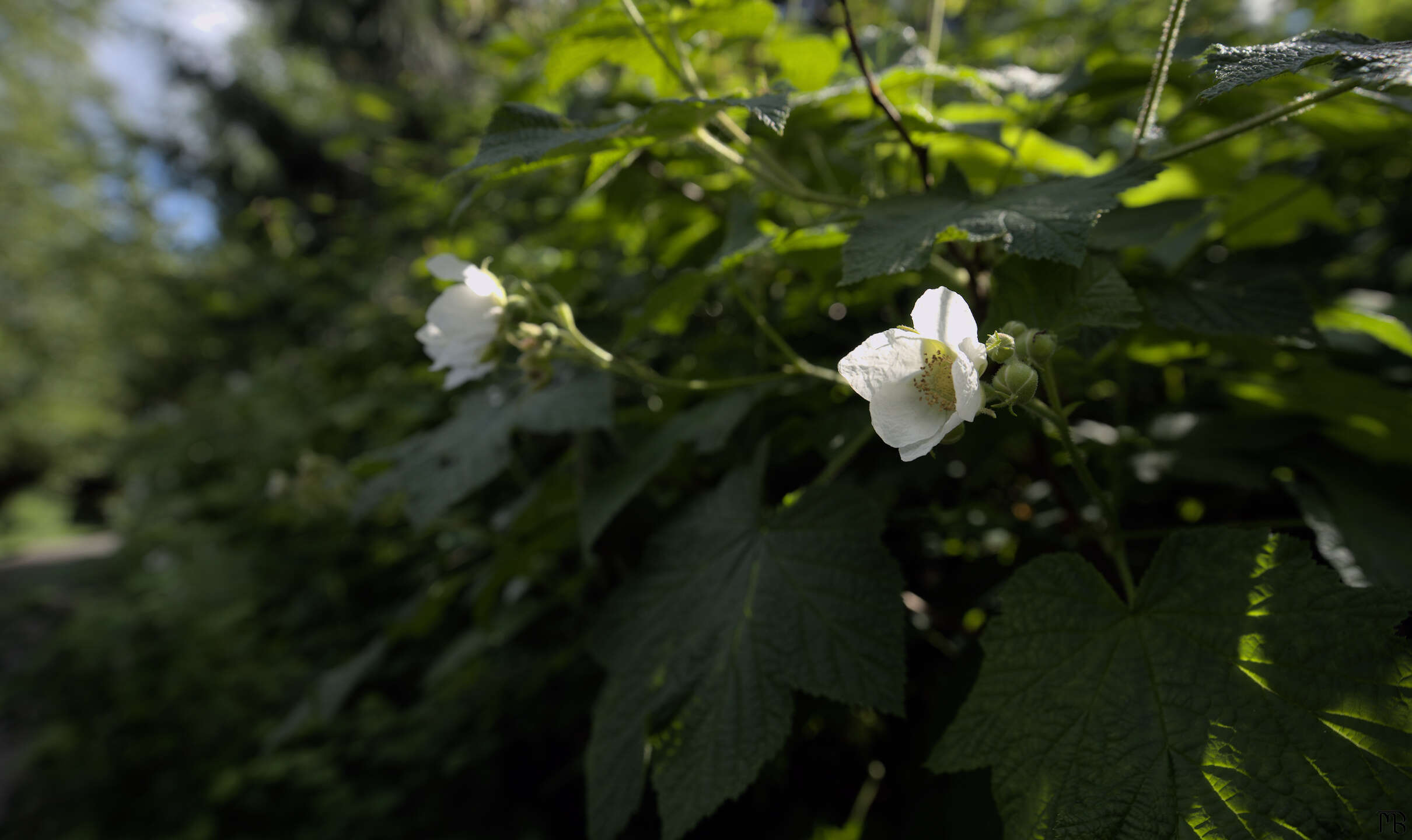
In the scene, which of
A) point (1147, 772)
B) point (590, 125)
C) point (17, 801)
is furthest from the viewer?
point (17, 801)

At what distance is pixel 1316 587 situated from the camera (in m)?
0.62

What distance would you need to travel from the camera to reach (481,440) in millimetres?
1133

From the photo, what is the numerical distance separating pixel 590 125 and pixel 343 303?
3.27 meters

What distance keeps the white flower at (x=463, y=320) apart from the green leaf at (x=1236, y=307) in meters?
0.82

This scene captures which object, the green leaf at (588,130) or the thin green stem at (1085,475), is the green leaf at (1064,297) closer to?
the thin green stem at (1085,475)

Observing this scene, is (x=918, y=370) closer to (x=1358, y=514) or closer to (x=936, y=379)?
(x=936, y=379)

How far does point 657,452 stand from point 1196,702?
0.71 meters

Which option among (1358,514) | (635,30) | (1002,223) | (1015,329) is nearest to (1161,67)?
(1002,223)

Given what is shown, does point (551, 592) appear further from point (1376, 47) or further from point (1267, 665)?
point (1376, 47)

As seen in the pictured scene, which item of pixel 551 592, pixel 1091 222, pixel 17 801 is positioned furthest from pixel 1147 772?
pixel 17 801

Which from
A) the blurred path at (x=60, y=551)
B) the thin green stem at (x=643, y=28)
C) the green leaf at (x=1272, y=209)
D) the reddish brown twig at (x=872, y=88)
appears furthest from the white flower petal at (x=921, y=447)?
the blurred path at (x=60, y=551)

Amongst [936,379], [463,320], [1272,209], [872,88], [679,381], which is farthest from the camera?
[1272,209]

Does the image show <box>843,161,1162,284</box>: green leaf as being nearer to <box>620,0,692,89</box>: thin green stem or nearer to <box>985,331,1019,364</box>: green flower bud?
<box>985,331,1019,364</box>: green flower bud

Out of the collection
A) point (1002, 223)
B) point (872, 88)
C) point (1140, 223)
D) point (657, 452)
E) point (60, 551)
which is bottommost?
point (60, 551)
